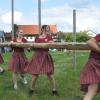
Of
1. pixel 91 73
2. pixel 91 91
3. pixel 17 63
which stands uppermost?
pixel 91 73

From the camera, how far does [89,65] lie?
7.29 meters

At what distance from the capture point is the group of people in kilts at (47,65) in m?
7.09

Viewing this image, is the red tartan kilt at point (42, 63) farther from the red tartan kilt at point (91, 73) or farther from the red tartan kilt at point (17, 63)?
the red tartan kilt at point (91, 73)

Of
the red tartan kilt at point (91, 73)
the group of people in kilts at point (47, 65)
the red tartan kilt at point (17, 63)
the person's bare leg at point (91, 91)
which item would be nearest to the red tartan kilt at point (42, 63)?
the group of people in kilts at point (47, 65)

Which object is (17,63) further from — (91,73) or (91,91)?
(91,91)

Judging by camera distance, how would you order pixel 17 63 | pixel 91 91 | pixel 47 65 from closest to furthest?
pixel 91 91
pixel 47 65
pixel 17 63

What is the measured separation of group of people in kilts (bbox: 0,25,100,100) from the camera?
7.09 metres

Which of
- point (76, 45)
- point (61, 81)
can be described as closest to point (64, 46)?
point (76, 45)

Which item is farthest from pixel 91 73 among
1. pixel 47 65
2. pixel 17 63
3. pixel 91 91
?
pixel 17 63

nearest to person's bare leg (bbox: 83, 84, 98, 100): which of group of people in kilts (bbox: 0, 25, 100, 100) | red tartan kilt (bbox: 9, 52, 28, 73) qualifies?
group of people in kilts (bbox: 0, 25, 100, 100)

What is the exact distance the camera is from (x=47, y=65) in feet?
33.2

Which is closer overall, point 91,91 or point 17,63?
point 91,91

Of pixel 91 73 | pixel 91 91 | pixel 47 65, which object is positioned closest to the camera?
pixel 91 91

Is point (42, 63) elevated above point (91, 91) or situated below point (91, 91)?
above
